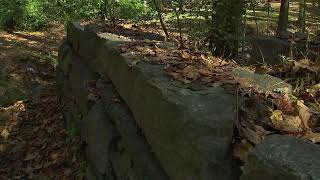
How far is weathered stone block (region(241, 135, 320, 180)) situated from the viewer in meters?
2.12

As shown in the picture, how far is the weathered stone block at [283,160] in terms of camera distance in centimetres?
212

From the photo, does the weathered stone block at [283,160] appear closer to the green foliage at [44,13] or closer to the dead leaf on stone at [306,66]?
the dead leaf on stone at [306,66]

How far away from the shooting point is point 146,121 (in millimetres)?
3867

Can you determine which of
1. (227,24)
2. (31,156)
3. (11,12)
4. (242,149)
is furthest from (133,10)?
(242,149)

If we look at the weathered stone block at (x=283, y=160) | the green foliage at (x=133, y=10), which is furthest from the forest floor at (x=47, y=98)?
the green foliage at (x=133, y=10)

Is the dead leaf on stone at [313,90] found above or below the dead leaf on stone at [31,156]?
above

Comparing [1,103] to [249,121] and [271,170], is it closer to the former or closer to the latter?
[249,121]

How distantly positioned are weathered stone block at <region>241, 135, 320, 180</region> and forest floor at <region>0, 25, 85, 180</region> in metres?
3.51

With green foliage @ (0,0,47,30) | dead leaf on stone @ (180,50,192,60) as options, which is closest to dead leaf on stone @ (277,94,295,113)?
dead leaf on stone @ (180,50,192,60)

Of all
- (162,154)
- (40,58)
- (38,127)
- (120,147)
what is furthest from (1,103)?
(162,154)

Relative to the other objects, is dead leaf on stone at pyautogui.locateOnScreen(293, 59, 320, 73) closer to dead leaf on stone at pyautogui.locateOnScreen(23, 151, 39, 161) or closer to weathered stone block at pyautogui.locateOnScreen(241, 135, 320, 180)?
weathered stone block at pyautogui.locateOnScreen(241, 135, 320, 180)

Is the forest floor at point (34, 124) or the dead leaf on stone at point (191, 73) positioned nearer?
the dead leaf on stone at point (191, 73)

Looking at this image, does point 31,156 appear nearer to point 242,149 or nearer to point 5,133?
point 5,133

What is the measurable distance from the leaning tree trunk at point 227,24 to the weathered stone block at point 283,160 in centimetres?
376
